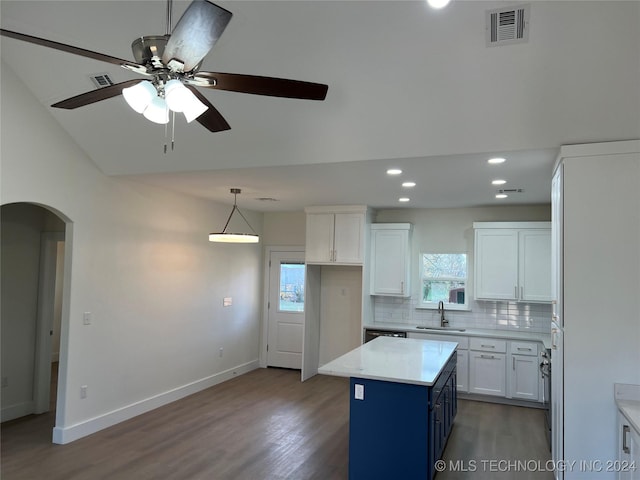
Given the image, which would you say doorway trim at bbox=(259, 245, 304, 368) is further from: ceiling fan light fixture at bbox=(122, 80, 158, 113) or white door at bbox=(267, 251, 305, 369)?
ceiling fan light fixture at bbox=(122, 80, 158, 113)

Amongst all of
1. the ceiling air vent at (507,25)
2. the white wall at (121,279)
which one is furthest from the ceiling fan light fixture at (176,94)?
the white wall at (121,279)

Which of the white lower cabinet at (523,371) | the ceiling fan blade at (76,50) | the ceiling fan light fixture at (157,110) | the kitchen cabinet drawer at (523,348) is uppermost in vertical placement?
the ceiling fan blade at (76,50)

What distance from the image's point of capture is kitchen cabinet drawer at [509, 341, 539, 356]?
553 cm

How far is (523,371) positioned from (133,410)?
4722mm

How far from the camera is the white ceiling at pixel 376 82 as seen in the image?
2.60 metres

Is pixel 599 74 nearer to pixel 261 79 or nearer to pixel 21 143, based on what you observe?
pixel 261 79

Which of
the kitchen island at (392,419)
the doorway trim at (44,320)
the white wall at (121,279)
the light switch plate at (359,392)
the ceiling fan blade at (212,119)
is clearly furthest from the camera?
the doorway trim at (44,320)

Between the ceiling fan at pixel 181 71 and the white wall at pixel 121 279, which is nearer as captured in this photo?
the ceiling fan at pixel 181 71

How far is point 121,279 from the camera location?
4922mm

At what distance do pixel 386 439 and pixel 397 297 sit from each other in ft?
11.5

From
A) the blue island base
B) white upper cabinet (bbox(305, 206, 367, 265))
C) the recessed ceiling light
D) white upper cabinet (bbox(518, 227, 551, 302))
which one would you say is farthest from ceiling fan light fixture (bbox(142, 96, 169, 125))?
white upper cabinet (bbox(518, 227, 551, 302))

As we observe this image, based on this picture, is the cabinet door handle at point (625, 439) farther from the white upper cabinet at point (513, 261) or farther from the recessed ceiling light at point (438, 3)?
the white upper cabinet at point (513, 261)

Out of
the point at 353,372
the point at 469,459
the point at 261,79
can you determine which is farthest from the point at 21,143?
the point at 469,459

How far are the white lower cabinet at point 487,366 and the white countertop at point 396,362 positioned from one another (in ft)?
3.95
